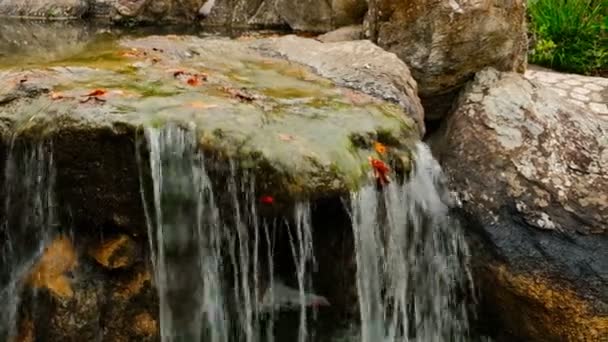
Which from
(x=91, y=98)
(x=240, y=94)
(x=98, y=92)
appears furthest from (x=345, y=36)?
(x=91, y=98)

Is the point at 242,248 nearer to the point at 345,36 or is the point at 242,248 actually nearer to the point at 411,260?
the point at 411,260

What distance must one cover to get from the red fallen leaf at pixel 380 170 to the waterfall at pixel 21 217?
5.24ft

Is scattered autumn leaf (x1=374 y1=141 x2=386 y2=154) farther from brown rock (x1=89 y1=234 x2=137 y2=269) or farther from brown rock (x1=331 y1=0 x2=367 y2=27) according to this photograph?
brown rock (x1=331 y1=0 x2=367 y2=27)

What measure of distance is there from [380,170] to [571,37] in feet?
17.0

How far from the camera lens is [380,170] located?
3.53m

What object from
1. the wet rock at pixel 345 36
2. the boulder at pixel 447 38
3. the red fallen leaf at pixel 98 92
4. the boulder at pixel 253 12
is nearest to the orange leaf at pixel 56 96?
the red fallen leaf at pixel 98 92

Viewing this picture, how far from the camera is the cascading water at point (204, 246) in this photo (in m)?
3.25

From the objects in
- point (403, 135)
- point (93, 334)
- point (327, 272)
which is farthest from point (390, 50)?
point (93, 334)

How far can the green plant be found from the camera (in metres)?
7.54

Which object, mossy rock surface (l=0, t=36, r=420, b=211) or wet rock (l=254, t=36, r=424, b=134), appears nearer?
mossy rock surface (l=0, t=36, r=420, b=211)

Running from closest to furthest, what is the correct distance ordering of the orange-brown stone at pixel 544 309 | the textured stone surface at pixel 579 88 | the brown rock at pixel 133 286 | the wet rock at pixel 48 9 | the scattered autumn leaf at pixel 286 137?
the scattered autumn leaf at pixel 286 137 < the brown rock at pixel 133 286 < the orange-brown stone at pixel 544 309 < the textured stone surface at pixel 579 88 < the wet rock at pixel 48 9

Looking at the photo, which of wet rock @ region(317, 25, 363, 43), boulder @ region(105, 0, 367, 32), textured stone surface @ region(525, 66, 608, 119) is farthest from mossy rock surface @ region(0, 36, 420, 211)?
boulder @ region(105, 0, 367, 32)

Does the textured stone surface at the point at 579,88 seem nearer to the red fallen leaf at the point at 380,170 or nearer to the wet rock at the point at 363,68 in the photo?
the wet rock at the point at 363,68

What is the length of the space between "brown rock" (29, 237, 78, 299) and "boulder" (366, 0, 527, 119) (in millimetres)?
2759
